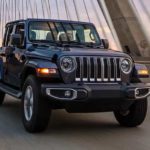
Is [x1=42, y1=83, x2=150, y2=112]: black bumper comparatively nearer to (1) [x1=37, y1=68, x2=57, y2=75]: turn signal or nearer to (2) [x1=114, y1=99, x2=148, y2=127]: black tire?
(1) [x1=37, y1=68, x2=57, y2=75]: turn signal

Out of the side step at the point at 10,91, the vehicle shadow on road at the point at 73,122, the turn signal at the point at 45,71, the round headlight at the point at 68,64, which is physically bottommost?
the vehicle shadow on road at the point at 73,122

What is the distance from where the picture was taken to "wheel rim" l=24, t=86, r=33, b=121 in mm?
8593

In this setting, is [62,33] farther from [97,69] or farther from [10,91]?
[97,69]

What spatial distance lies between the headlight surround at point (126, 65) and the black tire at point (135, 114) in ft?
1.97

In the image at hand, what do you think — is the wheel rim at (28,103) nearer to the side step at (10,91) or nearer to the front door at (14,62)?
the side step at (10,91)

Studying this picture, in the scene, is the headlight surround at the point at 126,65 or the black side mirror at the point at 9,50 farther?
the black side mirror at the point at 9,50

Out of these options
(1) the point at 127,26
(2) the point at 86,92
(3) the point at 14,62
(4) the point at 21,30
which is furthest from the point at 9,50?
A: (1) the point at 127,26

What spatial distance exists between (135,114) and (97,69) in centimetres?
114

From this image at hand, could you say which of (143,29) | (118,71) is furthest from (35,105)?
(143,29)

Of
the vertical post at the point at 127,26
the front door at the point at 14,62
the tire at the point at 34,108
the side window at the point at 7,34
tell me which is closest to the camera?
the tire at the point at 34,108

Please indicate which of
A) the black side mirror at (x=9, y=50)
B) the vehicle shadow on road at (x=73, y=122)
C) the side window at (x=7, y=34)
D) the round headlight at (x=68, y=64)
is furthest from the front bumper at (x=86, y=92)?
the side window at (x=7, y=34)

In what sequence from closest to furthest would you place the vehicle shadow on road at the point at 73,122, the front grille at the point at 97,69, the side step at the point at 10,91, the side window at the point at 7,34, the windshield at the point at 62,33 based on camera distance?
the front grille at the point at 97,69, the vehicle shadow on road at the point at 73,122, the side step at the point at 10,91, the windshield at the point at 62,33, the side window at the point at 7,34

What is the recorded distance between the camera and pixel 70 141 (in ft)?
26.0

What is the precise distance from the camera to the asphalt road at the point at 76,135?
299 inches
